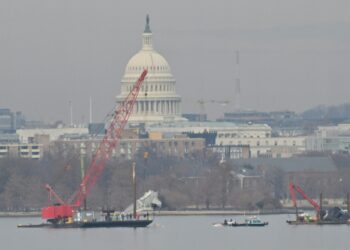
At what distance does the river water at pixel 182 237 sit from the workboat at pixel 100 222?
81 cm

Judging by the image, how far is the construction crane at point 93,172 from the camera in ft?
505

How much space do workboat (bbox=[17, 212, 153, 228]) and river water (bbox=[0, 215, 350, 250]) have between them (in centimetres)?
81

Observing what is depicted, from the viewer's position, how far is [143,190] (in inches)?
7254

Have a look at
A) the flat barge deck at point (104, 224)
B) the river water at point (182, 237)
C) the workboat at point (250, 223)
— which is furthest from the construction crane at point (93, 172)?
the workboat at point (250, 223)

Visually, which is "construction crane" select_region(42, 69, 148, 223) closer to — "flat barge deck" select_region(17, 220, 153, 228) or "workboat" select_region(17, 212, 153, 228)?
"workboat" select_region(17, 212, 153, 228)

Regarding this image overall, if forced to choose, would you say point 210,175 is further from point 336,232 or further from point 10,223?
point 336,232

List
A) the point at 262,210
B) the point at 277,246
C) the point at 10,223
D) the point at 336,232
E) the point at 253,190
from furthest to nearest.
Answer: the point at 253,190 < the point at 262,210 < the point at 10,223 < the point at 336,232 < the point at 277,246

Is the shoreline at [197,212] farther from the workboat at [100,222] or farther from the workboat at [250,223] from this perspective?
the workboat at [250,223]

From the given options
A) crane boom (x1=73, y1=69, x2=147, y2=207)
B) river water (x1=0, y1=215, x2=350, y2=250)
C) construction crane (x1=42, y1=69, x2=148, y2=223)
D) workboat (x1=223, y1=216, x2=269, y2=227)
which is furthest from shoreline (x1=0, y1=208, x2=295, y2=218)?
workboat (x1=223, y1=216, x2=269, y2=227)

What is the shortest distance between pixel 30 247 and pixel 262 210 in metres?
49.3

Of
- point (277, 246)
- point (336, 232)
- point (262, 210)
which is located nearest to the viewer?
point (277, 246)

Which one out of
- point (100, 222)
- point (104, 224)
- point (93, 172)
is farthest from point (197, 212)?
point (104, 224)

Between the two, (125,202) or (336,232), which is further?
(125,202)

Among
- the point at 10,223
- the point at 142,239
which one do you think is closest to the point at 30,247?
the point at 142,239
